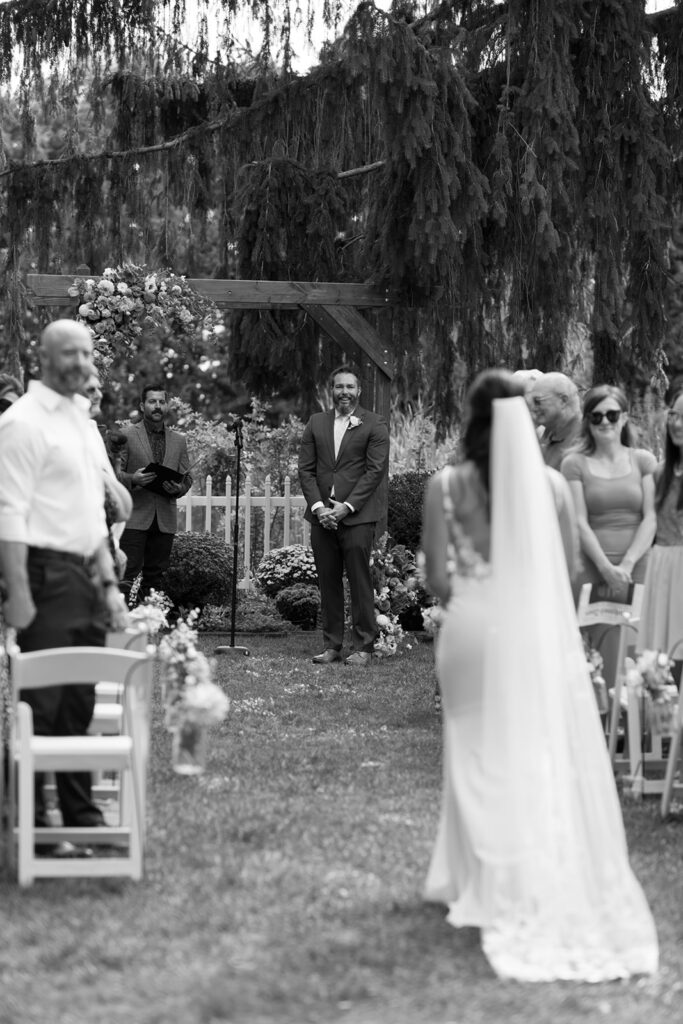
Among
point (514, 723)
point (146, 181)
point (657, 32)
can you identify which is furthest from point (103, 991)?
point (146, 181)

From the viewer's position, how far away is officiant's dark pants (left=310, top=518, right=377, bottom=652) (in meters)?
10.9

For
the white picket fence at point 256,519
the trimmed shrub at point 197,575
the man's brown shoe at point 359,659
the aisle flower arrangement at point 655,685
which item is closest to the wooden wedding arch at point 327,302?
the trimmed shrub at point 197,575

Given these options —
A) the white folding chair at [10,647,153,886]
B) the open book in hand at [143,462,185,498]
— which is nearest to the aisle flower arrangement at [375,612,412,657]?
the open book in hand at [143,462,185,498]

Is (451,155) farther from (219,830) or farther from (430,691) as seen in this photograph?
(219,830)

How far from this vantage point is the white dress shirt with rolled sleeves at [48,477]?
515 centimetres

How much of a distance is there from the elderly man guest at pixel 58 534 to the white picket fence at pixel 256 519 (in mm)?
9409

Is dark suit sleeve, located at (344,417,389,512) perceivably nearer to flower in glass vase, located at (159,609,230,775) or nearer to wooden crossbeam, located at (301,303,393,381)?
wooden crossbeam, located at (301,303,393,381)

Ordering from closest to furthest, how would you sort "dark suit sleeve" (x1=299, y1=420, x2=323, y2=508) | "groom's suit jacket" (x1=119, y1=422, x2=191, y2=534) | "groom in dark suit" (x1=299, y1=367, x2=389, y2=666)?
"groom in dark suit" (x1=299, y1=367, x2=389, y2=666) → "dark suit sleeve" (x1=299, y1=420, x2=323, y2=508) → "groom's suit jacket" (x1=119, y1=422, x2=191, y2=534)

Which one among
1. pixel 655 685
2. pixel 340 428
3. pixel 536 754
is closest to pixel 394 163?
pixel 340 428

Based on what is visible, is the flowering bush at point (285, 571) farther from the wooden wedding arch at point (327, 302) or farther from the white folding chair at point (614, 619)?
the white folding chair at point (614, 619)

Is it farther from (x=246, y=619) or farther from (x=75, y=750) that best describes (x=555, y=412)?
(x=246, y=619)

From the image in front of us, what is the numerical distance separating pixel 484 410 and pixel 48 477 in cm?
164

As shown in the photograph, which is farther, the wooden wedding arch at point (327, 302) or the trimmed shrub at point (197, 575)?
the trimmed shrub at point (197, 575)

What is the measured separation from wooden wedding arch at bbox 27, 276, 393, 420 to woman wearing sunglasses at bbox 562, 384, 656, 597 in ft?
18.3
